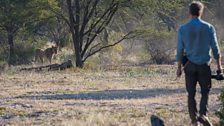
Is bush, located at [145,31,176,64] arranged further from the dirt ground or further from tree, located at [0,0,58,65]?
the dirt ground

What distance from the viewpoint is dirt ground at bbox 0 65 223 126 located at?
11.6m

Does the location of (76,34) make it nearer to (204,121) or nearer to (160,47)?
(160,47)

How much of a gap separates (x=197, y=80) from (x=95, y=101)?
5.22m

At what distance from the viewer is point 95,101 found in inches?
601

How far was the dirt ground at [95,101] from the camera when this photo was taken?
456 inches

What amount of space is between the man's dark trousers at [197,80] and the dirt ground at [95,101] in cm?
52

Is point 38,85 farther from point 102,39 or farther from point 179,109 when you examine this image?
point 102,39

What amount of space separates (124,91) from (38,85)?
3722 millimetres

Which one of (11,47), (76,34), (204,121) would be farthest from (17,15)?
(204,121)

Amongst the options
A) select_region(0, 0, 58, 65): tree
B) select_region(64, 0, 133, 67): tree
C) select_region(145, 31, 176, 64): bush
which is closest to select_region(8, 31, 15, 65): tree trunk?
select_region(0, 0, 58, 65): tree

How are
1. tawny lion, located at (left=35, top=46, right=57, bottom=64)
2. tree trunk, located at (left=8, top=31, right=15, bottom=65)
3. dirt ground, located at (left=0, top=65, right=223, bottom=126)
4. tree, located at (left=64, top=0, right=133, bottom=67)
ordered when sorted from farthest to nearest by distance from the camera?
tree trunk, located at (left=8, top=31, right=15, bottom=65) < tawny lion, located at (left=35, top=46, right=57, bottom=64) < tree, located at (left=64, top=0, right=133, bottom=67) < dirt ground, located at (left=0, top=65, right=223, bottom=126)

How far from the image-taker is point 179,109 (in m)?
13.2

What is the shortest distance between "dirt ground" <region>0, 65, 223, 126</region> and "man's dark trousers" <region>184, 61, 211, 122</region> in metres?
0.52

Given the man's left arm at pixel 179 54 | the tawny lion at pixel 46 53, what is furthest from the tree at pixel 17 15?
the man's left arm at pixel 179 54
